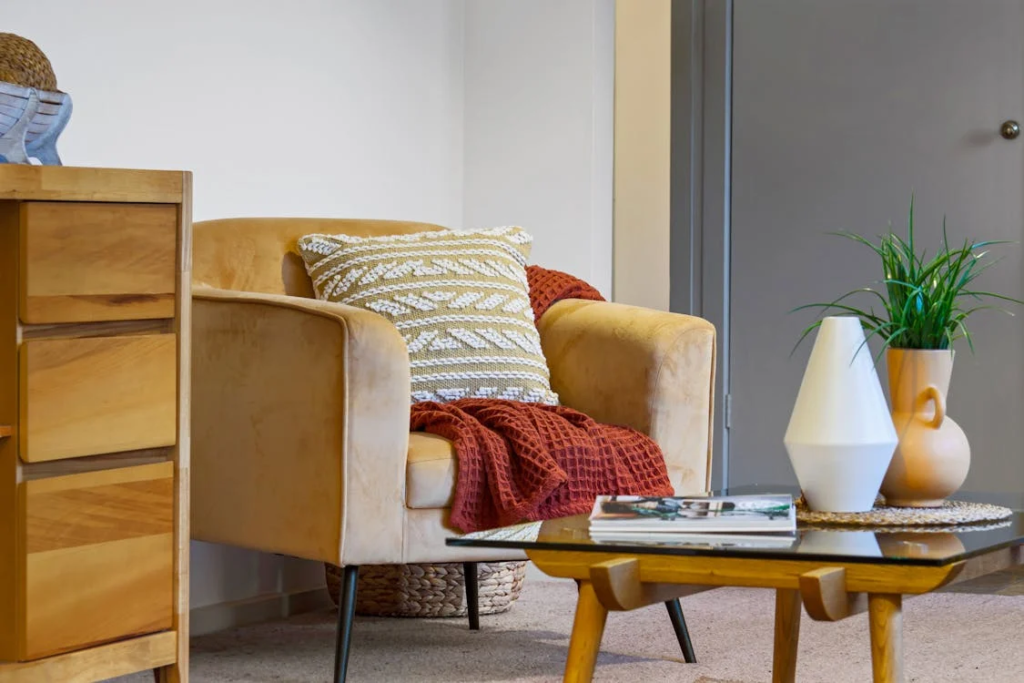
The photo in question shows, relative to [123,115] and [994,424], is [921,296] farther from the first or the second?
[994,424]

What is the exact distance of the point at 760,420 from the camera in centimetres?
365

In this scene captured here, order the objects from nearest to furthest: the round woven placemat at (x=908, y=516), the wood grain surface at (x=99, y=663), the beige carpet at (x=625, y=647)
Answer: the round woven placemat at (x=908, y=516)
the wood grain surface at (x=99, y=663)
the beige carpet at (x=625, y=647)

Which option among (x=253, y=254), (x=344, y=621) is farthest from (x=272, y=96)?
(x=344, y=621)

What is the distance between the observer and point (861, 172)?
138 inches

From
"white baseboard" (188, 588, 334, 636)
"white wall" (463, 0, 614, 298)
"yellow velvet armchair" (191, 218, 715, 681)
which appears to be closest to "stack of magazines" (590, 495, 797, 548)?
"yellow velvet armchair" (191, 218, 715, 681)

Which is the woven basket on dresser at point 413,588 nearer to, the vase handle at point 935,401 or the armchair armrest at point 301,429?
the armchair armrest at point 301,429

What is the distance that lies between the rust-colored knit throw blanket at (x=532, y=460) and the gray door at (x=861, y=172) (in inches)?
50.3

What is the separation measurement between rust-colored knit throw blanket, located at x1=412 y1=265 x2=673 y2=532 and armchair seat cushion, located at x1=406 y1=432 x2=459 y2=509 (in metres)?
0.02

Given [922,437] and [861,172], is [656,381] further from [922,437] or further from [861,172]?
[861,172]

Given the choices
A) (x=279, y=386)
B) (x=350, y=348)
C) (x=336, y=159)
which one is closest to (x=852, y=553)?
(x=350, y=348)

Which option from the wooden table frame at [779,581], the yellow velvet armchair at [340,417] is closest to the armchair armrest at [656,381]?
the yellow velvet armchair at [340,417]

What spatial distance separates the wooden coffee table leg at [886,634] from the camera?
134 centimetres

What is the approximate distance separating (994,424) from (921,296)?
1.87 metres

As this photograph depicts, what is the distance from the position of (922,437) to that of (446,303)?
1.10m
